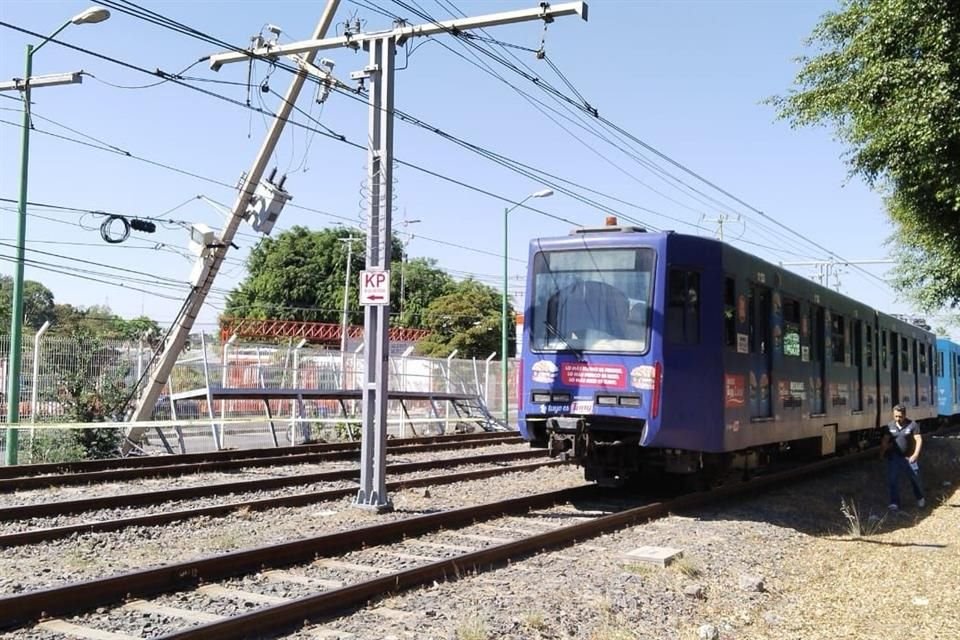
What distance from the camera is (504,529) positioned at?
10133 mm

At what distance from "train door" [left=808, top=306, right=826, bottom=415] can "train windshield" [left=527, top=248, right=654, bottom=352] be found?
16.8 ft

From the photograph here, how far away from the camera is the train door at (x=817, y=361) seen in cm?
1488

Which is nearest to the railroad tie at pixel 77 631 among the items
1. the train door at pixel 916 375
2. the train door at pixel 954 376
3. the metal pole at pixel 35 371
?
the metal pole at pixel 35 371

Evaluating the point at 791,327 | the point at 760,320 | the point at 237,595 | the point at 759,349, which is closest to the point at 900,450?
the point at 791,327

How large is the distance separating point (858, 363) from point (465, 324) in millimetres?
44438

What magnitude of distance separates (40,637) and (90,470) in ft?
34.2

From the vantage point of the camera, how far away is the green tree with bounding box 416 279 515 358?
59.0 meters

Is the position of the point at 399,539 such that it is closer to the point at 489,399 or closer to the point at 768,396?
the point at 768,396

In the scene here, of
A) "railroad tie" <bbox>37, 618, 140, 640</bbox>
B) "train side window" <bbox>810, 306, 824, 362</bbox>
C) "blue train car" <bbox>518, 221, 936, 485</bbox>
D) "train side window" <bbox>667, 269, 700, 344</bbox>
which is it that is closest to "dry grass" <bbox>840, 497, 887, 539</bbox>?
"blue train car" <bbox>518, 221, 936, 485</bbox>

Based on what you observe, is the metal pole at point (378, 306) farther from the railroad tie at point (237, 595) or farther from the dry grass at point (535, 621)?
the dry grass at point (535, 621)

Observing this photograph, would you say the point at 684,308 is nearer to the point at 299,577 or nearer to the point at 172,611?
the point at 299,577

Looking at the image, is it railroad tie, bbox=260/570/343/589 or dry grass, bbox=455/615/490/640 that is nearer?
dry grass, bbox=455/615/490/640

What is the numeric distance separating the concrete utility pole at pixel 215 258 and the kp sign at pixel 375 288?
28.4 feet

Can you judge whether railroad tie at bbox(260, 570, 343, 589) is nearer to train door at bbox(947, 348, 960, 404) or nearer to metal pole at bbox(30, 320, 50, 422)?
metal pole at bbox(30, 320, 50, 422)
